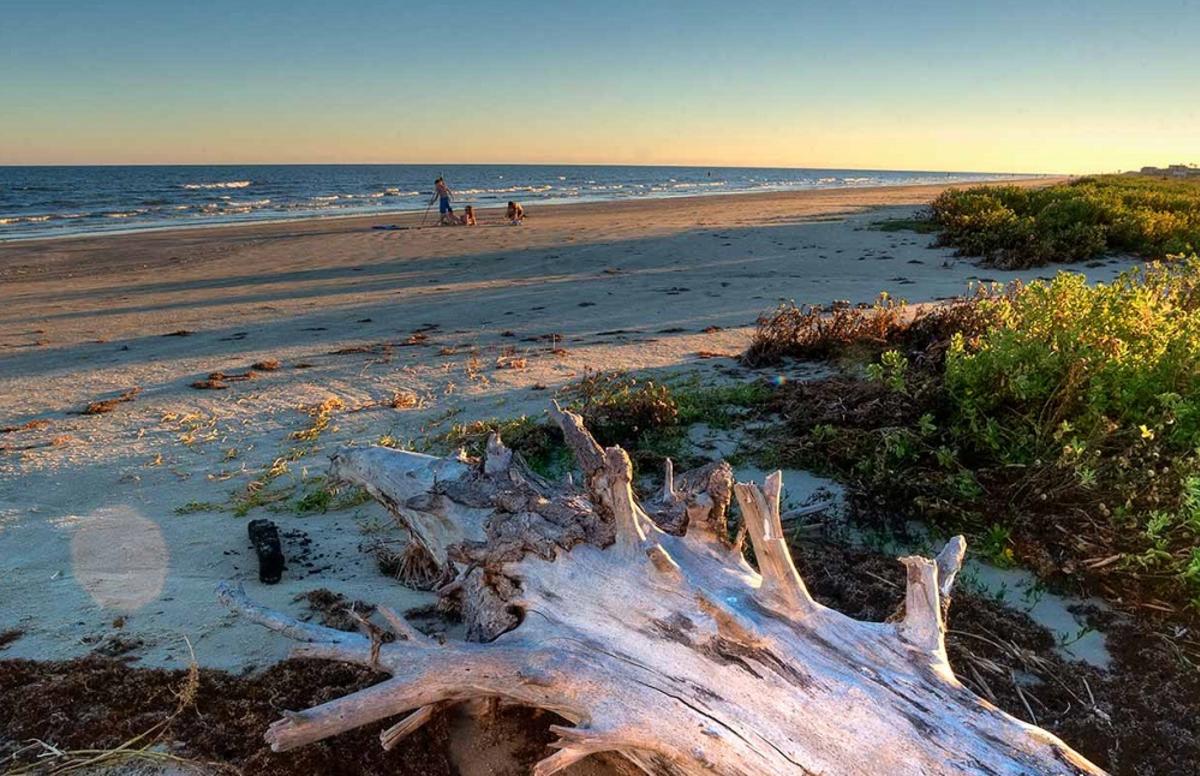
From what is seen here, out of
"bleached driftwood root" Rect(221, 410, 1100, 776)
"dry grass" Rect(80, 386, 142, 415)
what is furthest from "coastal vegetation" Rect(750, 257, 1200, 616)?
"dry grass" Rect(80, 386, 142, 415)

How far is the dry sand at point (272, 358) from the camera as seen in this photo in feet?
11.7

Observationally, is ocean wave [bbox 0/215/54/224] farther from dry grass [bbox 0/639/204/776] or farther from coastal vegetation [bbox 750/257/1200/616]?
coastal vegetation [bbox 750/257/1200/616]

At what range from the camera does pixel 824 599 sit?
324 cm

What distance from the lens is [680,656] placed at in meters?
2.18

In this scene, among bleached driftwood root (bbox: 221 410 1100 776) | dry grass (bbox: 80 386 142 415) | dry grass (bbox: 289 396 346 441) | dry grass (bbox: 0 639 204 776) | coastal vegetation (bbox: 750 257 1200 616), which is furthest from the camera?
dry grass (bbox: 80 386 142 415)

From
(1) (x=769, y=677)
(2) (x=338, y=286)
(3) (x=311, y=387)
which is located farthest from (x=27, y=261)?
(1) (x=769, y=677)

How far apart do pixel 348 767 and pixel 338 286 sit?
36.2ft

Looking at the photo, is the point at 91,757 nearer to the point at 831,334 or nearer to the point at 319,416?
the point at 319,416

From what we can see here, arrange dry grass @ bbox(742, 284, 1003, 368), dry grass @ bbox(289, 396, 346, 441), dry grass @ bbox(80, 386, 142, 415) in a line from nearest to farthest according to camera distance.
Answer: dry grass @ bbox(289, 396, 346, 441), dry grass @ bbox(80, 386, 142, 415), dry grass @ bbox(742, 284, 1003, 368)

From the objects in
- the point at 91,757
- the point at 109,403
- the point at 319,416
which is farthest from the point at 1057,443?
the point at 109,403

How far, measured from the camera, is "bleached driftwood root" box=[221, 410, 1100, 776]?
195cm

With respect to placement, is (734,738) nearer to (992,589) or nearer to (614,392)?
(992,589)

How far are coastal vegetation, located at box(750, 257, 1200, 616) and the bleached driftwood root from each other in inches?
50.4

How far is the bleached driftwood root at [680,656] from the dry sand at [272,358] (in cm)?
99
